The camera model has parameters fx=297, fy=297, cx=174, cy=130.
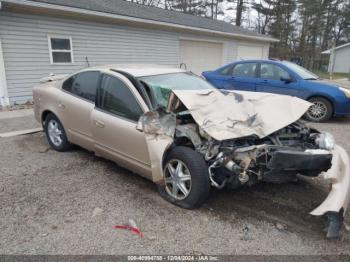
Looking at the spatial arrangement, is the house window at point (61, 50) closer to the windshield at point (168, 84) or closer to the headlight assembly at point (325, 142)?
the windshield at point (168, 84)

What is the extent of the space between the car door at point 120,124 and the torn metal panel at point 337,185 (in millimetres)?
1817

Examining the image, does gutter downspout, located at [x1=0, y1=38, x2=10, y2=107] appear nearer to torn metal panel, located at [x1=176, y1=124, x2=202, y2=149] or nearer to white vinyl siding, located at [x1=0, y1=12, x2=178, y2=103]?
white vinyl siding, located at [x1=0, y1=12, x2=178, y2=103]

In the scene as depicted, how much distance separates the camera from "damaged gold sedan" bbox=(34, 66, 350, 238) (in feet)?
9.51

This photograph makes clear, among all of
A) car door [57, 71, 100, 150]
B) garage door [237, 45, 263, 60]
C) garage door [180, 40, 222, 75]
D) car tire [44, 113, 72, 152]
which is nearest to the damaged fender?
car door [57, 71, 100, 150]

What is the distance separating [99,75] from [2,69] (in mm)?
6023

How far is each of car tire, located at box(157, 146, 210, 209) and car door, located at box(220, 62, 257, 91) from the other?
5674mm

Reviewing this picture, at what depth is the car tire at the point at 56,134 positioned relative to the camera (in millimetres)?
4852

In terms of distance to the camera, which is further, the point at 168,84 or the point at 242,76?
the point at 242,76

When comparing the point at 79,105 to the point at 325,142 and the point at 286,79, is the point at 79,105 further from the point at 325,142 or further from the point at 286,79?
the point at 286,79

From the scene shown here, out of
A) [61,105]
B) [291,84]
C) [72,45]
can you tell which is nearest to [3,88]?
[72,45]

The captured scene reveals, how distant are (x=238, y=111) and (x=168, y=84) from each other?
1.10 meters

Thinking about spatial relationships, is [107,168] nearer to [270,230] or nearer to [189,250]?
[189,250]

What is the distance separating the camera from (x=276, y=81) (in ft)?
25.7

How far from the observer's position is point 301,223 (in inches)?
119
